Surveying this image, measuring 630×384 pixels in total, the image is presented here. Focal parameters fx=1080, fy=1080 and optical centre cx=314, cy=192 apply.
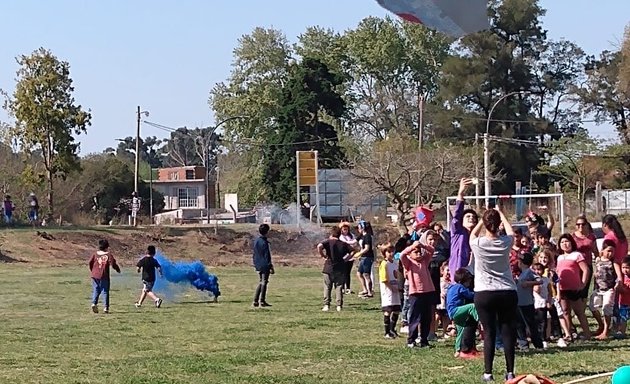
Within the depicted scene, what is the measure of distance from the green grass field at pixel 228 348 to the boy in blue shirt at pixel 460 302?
339 millimetres

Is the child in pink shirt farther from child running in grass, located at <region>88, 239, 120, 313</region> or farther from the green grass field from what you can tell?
child running in grass, located at <region>88, 239, 120, 313</region>

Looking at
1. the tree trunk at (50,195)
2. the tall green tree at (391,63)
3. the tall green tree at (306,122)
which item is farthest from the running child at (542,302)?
the tall green tree at (391,63)

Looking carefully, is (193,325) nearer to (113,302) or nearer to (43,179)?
(113,302)

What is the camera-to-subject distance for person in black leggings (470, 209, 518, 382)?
34.9 ft

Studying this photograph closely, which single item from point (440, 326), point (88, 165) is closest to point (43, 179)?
point (88, 165)

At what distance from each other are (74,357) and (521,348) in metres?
5.52

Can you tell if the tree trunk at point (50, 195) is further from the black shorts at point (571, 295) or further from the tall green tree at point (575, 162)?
the black shorts at point (571, 295)

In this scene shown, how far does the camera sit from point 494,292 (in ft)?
35.0

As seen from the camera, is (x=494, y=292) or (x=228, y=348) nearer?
(x=494, y=292)

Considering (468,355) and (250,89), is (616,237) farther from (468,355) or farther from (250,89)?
(250,89)

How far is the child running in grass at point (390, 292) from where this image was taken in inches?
572

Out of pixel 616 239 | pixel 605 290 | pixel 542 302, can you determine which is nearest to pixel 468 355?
pixel 542 302

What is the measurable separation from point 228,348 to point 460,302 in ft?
10.8

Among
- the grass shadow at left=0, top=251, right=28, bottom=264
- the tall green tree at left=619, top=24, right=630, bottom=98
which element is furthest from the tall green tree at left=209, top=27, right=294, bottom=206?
the grass shadow at left=0, top=251, right=28, bottom=264
